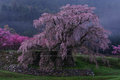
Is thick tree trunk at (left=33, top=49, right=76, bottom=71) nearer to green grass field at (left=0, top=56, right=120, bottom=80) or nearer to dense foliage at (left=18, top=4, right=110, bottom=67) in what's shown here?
dense foliage at (left=18, top=4, right=110, bottom=67)

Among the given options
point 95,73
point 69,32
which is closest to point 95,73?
point 95,73

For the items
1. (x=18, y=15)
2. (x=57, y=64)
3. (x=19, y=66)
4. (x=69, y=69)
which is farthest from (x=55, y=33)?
(x=18, y=15)

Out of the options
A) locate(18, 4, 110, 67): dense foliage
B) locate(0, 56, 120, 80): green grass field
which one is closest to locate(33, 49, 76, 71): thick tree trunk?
locate(18, 4, 110, 67): dense foliage

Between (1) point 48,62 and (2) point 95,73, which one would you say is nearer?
(1) point 48,62

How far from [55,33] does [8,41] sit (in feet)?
23.3

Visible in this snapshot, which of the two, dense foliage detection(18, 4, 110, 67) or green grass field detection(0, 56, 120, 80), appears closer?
green grass field detection(0, 56, 120, 80)

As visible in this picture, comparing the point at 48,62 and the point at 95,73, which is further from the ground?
the point at 48,62

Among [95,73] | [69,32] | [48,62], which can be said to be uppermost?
[69,32]

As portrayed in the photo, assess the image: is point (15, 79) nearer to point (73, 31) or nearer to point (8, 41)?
point (73, 31)

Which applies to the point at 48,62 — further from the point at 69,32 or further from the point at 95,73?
the point at 95,73

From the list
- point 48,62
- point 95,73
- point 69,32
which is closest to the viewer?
point 48,62

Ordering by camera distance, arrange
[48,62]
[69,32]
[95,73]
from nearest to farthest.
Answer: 1. [48,62]
2. [69,32]
3. [95,73]

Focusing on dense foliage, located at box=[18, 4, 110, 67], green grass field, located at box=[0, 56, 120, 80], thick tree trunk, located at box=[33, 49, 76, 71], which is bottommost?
green grass field, located at box=[0, 56, 120, 80]

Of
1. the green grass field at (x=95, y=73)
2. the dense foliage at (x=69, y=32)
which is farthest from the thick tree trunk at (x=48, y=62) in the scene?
the green grass field at (x=95, y=73)
